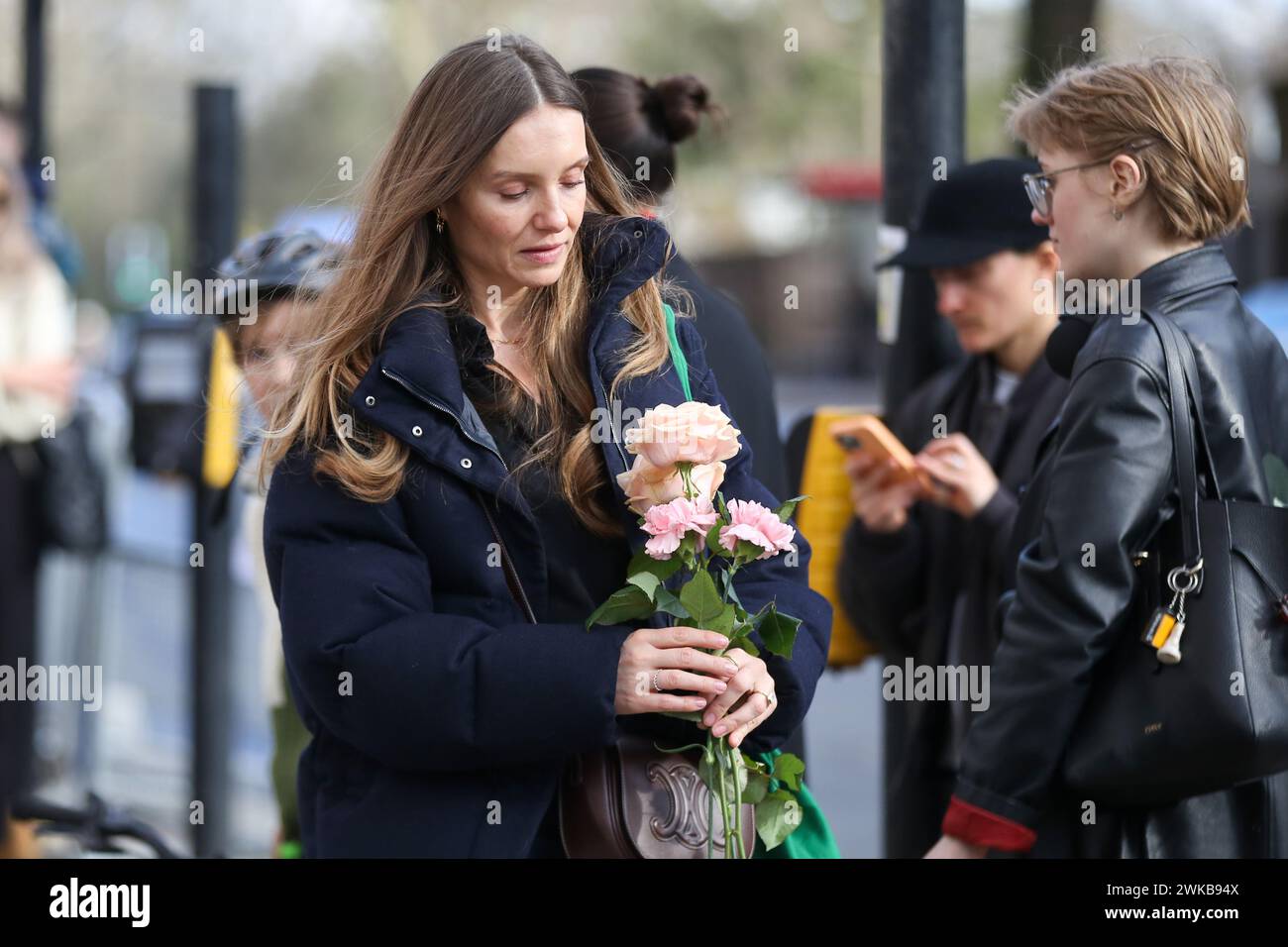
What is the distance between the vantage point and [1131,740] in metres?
2.57

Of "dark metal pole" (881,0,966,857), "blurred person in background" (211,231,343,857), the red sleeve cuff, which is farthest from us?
"dark metal pole" (881,0,966,857)

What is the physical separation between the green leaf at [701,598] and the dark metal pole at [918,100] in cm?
178

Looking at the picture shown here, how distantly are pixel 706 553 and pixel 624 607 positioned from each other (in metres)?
0.14

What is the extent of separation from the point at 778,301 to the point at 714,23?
560cm

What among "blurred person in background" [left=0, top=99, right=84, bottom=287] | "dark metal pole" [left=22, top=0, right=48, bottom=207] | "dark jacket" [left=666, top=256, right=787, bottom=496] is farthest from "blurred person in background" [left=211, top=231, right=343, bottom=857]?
"blurred person in background" [left=0, top=99, right=84, bottom=287]

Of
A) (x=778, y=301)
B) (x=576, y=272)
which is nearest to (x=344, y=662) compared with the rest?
(x=576, y=272)

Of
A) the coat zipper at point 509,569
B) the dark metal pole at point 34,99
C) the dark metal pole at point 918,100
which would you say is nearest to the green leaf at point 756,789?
Result: the coat zipper at point 509,569

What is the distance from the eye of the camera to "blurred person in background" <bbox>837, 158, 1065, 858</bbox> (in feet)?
11.5

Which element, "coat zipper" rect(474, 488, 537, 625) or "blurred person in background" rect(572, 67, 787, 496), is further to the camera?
"blurred person in background" rect(572, 67, 787, 496)

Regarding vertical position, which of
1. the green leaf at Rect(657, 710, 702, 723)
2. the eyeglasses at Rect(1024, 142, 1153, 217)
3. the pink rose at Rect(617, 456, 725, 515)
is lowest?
the green leaf at Rect(657, 710, 702, 723)

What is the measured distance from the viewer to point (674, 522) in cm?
216

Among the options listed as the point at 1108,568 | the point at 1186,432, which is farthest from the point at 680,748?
the point at 1186,432

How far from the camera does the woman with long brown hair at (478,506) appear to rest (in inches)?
89.4

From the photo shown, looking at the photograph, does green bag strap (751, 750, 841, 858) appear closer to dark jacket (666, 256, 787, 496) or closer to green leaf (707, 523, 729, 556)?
green leaf (707, 523, 729, 556)
